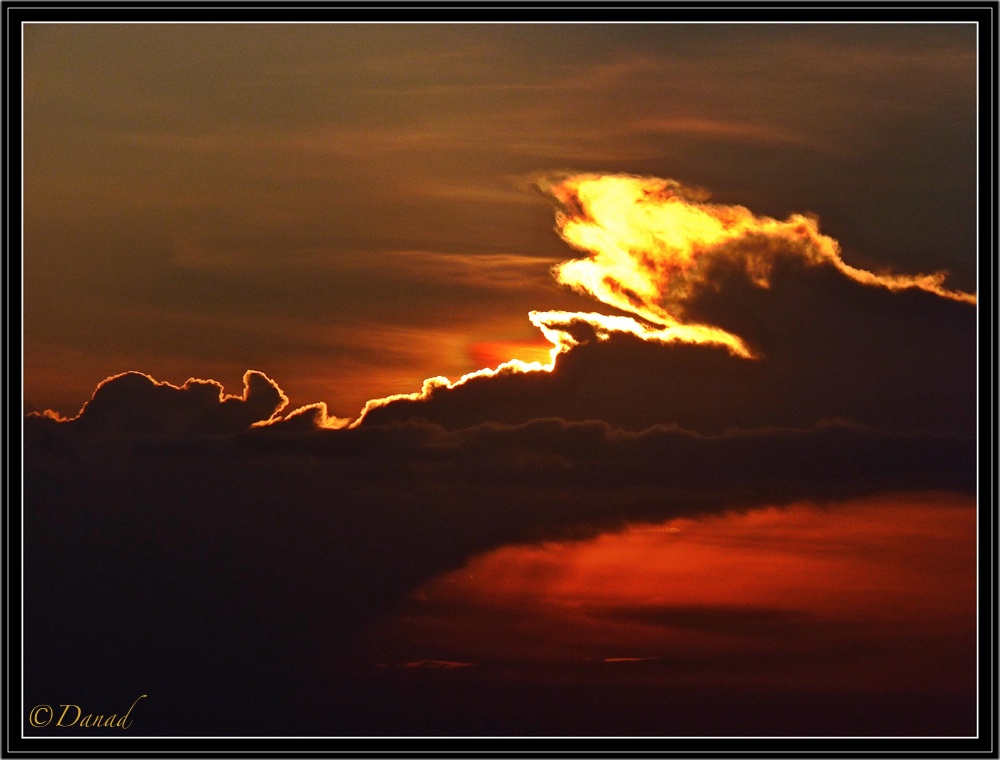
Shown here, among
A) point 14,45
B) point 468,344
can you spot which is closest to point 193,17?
point 14,45

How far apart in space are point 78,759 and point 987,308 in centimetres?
944

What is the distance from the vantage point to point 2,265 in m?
10.3

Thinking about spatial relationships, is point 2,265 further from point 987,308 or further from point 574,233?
point 987,308

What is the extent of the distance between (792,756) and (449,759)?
3133 millimetres

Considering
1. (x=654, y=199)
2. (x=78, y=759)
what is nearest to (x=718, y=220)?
(x=654, y=199)

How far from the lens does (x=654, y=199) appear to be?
34.2ft

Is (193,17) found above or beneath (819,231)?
above

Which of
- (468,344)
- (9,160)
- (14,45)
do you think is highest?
(14,45)

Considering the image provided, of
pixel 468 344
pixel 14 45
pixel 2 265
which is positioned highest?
pixel 14 45

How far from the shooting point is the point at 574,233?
10352 millimetres

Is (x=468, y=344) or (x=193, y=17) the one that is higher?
(x=193, y=17)

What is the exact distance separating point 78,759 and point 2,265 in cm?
463

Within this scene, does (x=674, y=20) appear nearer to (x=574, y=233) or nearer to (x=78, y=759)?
(x=574, y=233)

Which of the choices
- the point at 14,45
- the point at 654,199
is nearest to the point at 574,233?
the point at 654,199
